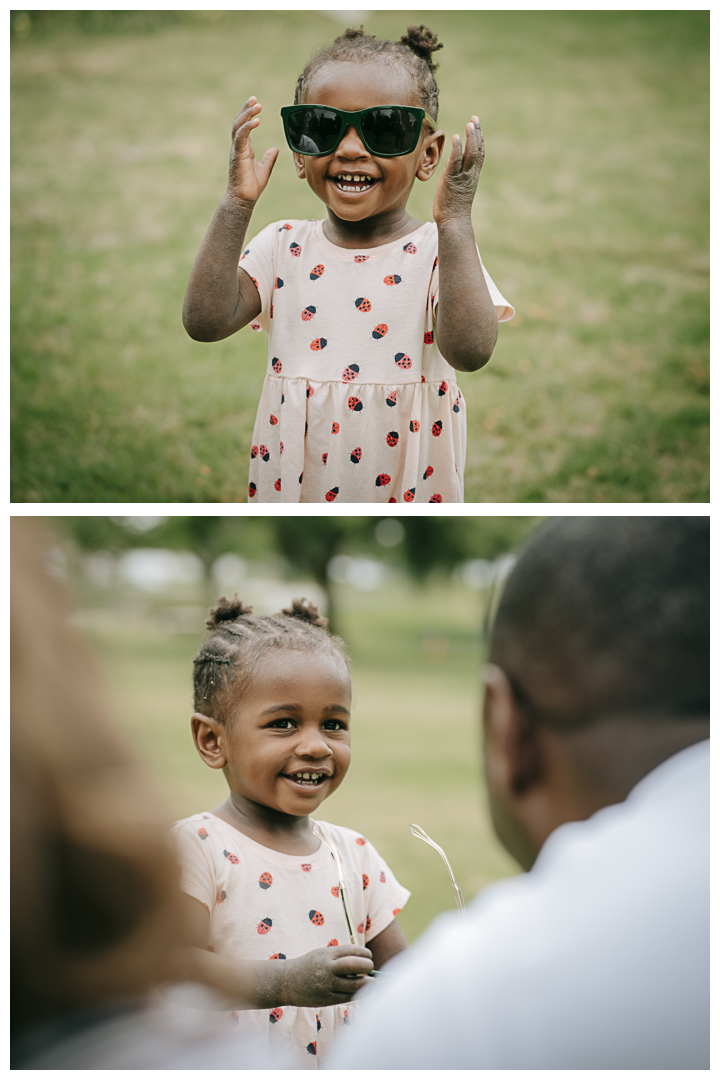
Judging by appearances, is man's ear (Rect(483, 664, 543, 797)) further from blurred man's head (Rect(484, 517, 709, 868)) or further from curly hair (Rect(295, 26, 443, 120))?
curly hair (Rect(295, 26, 443, 120))

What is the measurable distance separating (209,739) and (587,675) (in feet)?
3.59

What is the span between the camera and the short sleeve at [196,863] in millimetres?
1766

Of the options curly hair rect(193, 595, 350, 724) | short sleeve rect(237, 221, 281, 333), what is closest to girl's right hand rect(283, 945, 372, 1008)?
curly hair rect(193, 595, 350, 724)

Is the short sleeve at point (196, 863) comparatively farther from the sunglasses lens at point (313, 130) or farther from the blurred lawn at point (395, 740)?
the sunglasses lens at point (313, 130)

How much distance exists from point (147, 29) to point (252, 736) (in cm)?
742

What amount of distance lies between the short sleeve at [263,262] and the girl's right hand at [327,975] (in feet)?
5.18

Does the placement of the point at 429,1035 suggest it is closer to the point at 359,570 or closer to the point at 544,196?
the point at 544,196

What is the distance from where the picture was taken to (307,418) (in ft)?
7.51

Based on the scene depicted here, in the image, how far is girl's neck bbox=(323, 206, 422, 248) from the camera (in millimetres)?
2240

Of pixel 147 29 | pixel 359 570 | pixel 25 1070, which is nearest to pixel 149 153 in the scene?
pixel 147 29

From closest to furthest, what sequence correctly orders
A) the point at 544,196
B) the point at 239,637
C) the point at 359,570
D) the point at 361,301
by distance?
1. the point at 239,637
2. the point at 361,301
3. the point at 544,196
4. the point at 359,570

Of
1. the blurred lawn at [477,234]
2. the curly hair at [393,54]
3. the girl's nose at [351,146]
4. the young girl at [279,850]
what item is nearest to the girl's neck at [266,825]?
the young girl at [279,850]

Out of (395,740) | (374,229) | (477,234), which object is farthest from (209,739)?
(477,234)

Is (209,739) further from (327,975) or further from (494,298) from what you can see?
(494,298)
